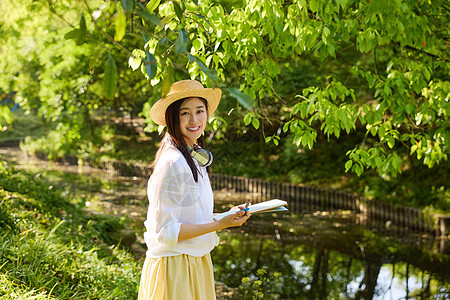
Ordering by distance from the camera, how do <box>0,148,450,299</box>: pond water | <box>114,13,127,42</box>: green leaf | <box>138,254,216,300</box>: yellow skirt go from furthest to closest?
1. <box>0,148,450,299</box>: pond water
2. <box>138,254,216,300</box>: yellow skirt
3. <box>114,13,127,42</box>: green leaf

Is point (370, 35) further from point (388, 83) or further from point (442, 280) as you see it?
point (442, 280)

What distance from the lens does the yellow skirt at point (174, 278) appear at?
103 inches

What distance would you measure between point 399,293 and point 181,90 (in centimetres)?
551

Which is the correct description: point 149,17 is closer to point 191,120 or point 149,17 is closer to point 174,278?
point 191,120

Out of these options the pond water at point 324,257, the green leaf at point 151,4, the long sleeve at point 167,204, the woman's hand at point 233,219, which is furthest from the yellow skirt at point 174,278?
the pond water at point 324,257

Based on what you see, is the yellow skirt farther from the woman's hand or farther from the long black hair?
the long black hair

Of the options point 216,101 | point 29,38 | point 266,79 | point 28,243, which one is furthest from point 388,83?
point 29,38

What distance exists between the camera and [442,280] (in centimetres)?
756

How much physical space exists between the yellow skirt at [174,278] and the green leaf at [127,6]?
151 cm

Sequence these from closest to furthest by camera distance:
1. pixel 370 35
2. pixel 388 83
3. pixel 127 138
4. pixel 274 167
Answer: pixel 370 35
pixel 388 83
pixel 274 167
pixel 127 138

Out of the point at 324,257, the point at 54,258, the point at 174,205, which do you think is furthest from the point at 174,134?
the point at 324,257

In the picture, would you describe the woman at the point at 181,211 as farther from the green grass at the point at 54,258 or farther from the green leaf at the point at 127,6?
the green grass at the point at 54,258

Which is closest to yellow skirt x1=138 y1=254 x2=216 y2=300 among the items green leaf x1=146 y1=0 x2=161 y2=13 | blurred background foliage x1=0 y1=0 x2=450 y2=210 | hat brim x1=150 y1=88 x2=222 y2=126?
hat brim x1=150 y1=88 x2=222 y2=126

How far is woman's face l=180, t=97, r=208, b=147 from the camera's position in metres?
2.73
